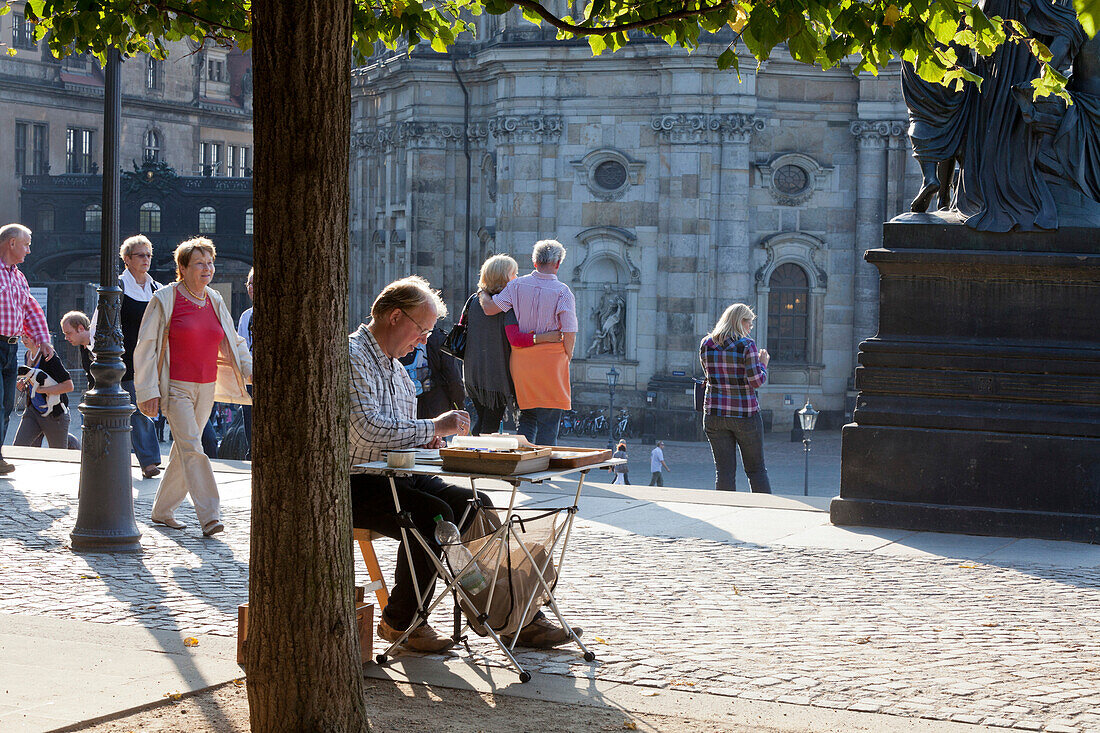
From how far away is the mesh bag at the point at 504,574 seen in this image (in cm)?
586

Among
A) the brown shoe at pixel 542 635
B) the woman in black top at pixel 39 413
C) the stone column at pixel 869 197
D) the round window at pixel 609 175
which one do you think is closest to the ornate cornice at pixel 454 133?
the round window at pixel 609 175

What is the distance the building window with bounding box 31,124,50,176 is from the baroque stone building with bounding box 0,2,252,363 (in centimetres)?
5

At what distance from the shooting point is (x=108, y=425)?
880 cm

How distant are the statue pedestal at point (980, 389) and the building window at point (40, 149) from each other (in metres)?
63.0

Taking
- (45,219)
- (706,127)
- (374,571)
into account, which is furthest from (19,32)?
(374,571)

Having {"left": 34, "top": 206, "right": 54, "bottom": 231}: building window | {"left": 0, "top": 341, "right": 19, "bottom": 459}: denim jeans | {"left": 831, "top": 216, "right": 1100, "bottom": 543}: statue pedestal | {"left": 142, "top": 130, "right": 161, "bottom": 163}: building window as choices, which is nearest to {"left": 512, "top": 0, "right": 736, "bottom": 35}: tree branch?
{"left": 831, "top": 216, "right": 1100, "bottom": 543}: statue pedestal

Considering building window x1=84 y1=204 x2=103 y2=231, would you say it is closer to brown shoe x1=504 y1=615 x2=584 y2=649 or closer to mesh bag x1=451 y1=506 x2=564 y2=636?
brown shoe x1=504 y1=615 x2=584 y2=649

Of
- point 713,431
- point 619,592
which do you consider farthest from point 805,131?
point 619,592

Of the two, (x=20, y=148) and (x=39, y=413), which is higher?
(x=20, y=148)

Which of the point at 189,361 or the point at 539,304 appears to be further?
the point at 539,304

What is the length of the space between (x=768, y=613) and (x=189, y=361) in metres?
4.19

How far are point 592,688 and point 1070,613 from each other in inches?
113

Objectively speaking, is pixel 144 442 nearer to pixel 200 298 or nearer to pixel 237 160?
pixel 200 298

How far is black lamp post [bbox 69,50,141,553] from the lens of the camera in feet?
28.6
